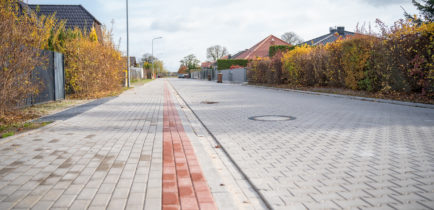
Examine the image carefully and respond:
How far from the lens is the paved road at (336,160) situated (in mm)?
3188

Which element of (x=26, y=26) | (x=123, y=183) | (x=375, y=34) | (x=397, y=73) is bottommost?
(x=123, y=183)

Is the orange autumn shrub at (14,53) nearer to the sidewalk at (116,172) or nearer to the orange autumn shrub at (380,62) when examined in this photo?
the sidewalk at (116,172)

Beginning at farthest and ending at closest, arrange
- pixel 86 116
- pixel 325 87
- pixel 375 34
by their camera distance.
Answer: pixel 325 87 < pixel 375 34 < pixel 86 116

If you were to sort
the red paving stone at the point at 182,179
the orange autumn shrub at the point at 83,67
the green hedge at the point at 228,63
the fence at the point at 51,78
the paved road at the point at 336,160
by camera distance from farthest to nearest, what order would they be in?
the green hedge at the point at 228,63, the orange autumn shrub at the point at 83,67, the fence at the point at 51,78, the paved road at the point at 336,160, the red paving stone at the point at 182,179

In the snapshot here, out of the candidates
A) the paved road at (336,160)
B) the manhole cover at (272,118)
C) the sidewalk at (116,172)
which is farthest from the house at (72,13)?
the sidewalk at (116,172)

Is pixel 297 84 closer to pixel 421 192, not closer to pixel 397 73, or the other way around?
pixel 397 73

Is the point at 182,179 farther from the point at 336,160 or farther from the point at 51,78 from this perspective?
the point at 51,78

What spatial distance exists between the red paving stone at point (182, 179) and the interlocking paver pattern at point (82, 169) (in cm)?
Result: 10

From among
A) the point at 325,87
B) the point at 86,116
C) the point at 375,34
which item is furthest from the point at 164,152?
the point at 325,87

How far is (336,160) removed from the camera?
14.7ft

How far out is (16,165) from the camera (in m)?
4.14

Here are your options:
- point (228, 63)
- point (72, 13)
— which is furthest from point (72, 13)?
point (228, 63)

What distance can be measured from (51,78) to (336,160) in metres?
11.1

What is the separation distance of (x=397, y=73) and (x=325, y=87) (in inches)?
258
